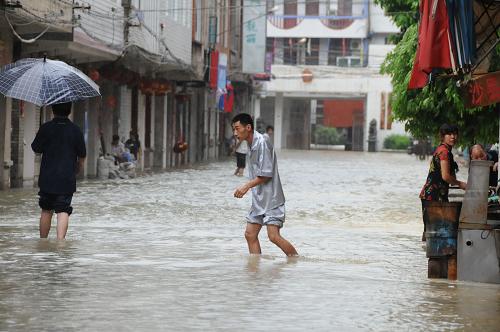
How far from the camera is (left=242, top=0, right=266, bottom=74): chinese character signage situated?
198 feet

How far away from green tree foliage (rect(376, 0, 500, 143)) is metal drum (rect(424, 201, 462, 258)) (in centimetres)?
1038

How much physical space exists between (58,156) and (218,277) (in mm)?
3236

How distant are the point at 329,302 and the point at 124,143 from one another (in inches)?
1155

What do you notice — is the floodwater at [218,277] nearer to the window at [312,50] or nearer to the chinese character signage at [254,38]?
the chinese character signage at [254,38]

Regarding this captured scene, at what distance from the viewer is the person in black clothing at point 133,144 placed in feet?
127

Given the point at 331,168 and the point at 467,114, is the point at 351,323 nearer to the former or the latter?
the point at 467,114

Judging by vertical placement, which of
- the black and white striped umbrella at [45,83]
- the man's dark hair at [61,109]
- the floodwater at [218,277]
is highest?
the black and white striped umbrella at [45,83]

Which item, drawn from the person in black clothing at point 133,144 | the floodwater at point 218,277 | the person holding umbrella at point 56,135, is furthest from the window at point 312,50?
the person holding umbrella at point 56,135

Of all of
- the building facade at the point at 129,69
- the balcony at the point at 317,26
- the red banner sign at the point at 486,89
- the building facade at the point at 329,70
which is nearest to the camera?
→ the red banner sign at the point at 486,89

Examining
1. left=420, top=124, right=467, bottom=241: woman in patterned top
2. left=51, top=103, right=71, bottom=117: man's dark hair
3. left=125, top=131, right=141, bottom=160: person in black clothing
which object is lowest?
left=125, top=131, right=141, bottom=160: person in black clothing

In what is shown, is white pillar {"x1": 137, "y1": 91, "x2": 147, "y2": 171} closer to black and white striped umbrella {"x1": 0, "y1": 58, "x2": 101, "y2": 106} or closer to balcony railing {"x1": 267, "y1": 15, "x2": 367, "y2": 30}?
black and white striped umbrella {"x1": 0, "y1": 58, "x2": 101, "y2": 106}

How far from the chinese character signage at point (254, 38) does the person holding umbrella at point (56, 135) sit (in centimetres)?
4612

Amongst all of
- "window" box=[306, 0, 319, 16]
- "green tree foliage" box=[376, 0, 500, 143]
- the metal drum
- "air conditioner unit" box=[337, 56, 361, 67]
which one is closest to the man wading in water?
the metal drum

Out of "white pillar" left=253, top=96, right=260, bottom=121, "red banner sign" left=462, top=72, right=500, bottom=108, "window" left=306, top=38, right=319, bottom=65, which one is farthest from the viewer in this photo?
"window" left=306, top=38, right=319, bottom=65
